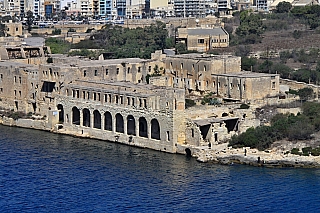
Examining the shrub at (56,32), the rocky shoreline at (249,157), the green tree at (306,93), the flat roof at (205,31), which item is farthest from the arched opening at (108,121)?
the shrub at (56,32)

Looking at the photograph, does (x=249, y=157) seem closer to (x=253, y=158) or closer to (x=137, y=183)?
(x=253, y=158)

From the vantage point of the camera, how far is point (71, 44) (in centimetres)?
9062

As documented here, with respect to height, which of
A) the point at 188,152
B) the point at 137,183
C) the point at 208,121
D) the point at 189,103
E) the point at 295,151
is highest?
the point at 189,103

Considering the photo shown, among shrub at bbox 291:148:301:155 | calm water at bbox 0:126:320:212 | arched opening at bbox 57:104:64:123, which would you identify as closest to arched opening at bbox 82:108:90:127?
arched opening at bbox 57:104:64:123

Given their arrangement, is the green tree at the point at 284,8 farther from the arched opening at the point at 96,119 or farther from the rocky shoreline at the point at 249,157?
the rocky shoreline at the point at 249,157

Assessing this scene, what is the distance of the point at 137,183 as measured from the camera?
143 feet

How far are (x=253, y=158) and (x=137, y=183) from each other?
6455 millimetres

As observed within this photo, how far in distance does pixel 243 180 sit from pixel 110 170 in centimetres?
678

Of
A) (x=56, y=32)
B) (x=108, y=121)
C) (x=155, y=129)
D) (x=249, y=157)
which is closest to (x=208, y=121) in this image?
(x=155, y=129)

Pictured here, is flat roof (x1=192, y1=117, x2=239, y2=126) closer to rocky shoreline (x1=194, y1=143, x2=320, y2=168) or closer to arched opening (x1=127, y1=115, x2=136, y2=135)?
rocky shoreline (x1=194, y1=143, x2=320, y2=168)

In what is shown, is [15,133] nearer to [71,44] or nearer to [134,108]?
[134,108]

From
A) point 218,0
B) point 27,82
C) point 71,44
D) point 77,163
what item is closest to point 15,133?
point 27,82

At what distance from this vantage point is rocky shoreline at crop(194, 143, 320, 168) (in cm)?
4581

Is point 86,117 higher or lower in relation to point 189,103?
lower
